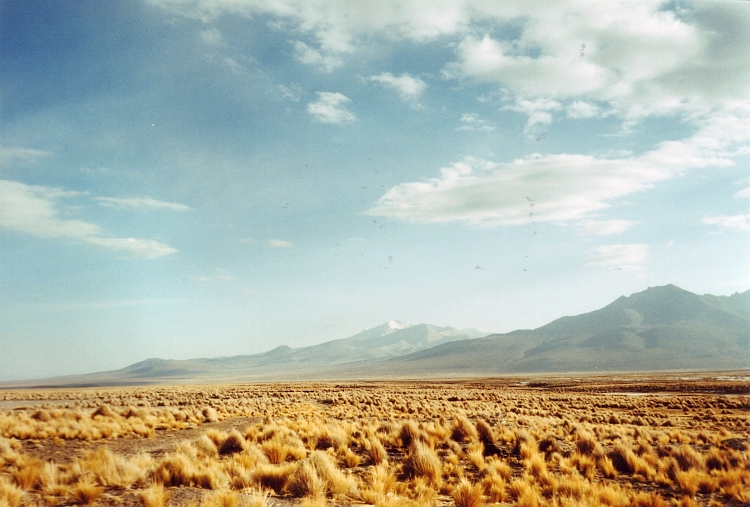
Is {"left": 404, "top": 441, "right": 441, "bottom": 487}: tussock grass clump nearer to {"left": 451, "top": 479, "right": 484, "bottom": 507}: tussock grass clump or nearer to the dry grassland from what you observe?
the dry grassland

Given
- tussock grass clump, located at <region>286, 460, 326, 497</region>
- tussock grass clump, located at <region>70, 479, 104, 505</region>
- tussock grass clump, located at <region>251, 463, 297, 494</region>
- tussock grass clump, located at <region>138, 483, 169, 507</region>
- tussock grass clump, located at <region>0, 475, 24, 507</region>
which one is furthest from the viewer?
tussock grass clump, located at <region>251, 463, 297, 494</region>

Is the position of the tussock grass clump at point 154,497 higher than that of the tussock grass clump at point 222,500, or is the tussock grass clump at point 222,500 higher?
the tussock grass clump at point 154,497

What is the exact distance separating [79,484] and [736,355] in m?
228

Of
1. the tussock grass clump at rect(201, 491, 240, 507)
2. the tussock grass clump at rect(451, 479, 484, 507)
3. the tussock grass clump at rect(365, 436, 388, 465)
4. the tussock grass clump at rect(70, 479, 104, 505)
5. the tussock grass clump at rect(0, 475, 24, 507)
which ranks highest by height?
the tussock grass clump at rect(0, 475, 24, 507)

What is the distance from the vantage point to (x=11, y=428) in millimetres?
10469

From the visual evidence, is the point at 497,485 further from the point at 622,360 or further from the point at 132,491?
the point at 622,360

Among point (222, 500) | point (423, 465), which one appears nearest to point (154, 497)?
point (222, 500)

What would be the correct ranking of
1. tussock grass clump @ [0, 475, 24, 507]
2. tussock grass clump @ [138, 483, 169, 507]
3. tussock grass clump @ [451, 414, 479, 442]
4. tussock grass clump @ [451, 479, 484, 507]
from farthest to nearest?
tussock grass clump @ [451, 414, 479, 442] < tussock grass clump @ [451, 479, 484, 507] < tussock grass clump @ [138, 483, 169, 507] < tussock grass clump @ [0, 475, 24, 507]

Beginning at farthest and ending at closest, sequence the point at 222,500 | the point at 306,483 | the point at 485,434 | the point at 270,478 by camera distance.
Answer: the point at 485,434 → the point at 270,478 → the point at 306,483 → the point at 222,500

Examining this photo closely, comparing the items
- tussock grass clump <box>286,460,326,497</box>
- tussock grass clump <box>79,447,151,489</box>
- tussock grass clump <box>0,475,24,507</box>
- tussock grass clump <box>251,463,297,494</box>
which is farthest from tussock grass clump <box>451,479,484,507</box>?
tussock grass clump <box>0,475,24,507</box>

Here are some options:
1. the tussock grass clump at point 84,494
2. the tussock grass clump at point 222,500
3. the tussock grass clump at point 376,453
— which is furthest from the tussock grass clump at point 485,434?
the tussock grass clump at point 84,494

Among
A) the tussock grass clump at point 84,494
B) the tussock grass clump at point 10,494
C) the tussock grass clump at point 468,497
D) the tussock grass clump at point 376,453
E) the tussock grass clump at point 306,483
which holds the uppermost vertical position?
the tussock grass clump at point 10,494

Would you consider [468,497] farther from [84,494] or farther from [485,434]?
[485,434]

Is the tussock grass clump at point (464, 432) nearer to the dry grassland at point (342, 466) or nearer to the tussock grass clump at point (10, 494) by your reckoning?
the dry grassland at point (342, 466)
